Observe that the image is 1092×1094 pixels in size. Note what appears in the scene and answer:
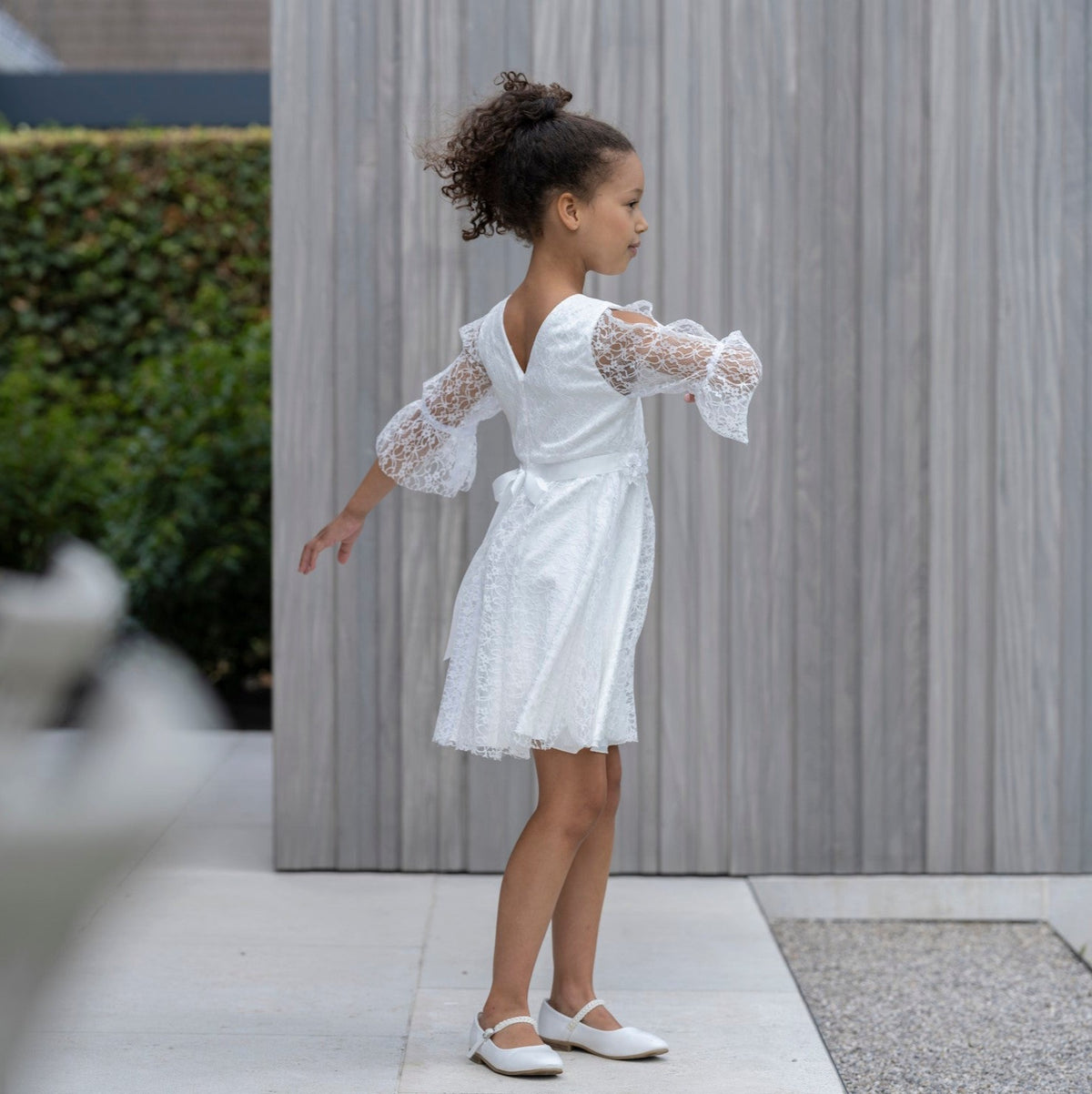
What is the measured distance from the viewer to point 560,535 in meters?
2.08

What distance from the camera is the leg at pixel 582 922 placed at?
2172mm

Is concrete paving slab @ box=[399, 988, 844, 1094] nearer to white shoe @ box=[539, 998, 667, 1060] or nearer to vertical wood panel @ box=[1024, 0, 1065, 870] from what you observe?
white shoe @ box=[539, 998, 667, 1060]

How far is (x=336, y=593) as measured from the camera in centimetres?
312

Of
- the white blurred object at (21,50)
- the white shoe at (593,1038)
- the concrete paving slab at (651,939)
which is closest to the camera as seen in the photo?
the white shoe at (593,1038)

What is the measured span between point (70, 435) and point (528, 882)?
158 inches

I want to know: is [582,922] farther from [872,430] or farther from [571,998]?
[872,430]

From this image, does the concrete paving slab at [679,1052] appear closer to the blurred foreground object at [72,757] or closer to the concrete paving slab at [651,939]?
the concrete paving slab at [651,939]

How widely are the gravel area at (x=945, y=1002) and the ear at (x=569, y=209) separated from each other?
1.27 m

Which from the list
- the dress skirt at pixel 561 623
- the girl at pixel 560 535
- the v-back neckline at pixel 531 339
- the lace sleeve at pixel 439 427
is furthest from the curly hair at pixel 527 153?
the dress skirt at pixel 561 623

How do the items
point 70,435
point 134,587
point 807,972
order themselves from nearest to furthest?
point 807,972 < point 134,587 < point 70,435

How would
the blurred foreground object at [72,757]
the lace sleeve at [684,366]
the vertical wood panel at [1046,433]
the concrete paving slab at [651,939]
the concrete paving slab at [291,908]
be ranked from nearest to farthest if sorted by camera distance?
the blurred foreground object at [72,757] → the lace sleeve at [684,366] → the concrete paving slab at [651,939] → the concrete paving slab at [291,908] → the vertical wood panel at [1046,433]

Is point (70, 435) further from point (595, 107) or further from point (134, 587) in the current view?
point (595, 107)

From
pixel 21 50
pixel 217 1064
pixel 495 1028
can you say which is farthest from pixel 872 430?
pixel 21 50

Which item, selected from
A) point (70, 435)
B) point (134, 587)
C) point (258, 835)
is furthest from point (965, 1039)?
point (70, 435)
